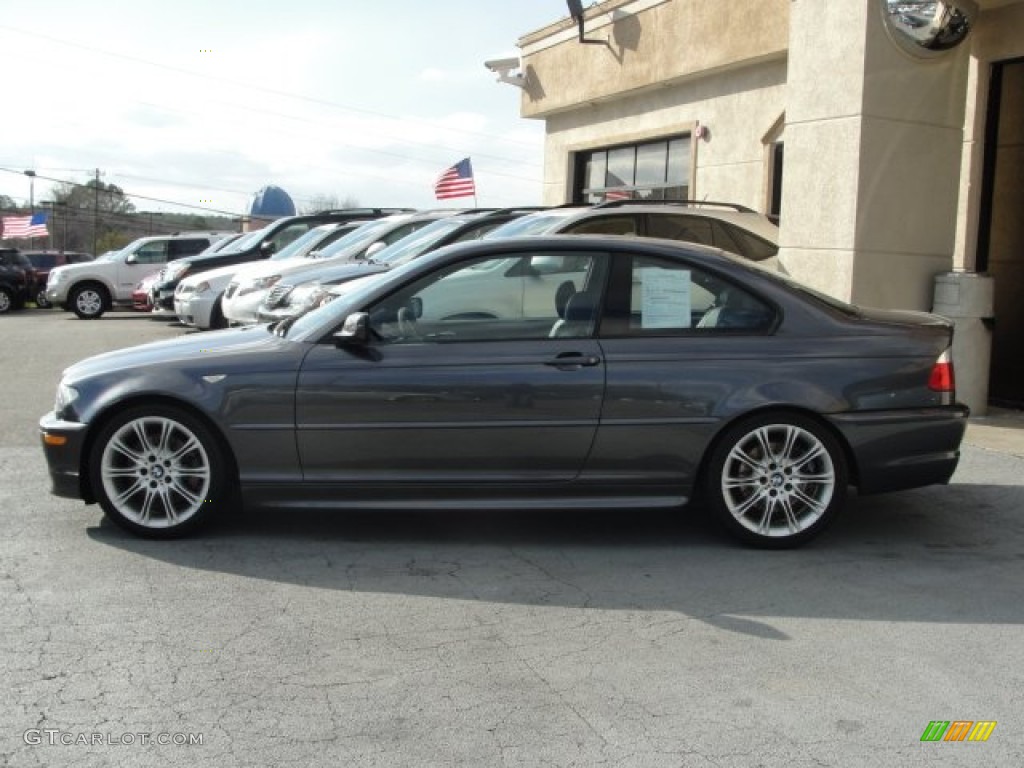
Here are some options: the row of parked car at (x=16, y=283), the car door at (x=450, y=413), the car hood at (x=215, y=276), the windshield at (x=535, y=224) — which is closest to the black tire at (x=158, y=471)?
the car door at (x=450, y=413)

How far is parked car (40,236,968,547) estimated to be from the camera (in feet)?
18.2

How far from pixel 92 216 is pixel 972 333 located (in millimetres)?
84641

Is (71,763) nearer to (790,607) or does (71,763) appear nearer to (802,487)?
(790,607)

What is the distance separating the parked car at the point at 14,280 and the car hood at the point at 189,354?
2374 centimetres

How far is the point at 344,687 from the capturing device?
398cm

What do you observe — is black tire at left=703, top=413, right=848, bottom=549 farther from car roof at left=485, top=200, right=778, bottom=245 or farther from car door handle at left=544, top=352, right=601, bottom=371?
car roof at left=485, top=200, right=778, bottom=245

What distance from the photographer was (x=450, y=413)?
5.54 meters

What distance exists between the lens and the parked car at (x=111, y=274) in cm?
2416

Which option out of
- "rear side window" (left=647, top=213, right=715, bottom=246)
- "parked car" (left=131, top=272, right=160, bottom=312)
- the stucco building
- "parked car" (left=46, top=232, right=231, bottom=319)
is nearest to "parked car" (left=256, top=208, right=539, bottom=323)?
"rear side window" (left=647, top=213, right=715, bottom=246)

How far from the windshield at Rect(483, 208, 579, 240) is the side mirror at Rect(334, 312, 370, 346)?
447 cm

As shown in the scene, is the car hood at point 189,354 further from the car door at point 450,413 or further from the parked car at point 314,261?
the parked car at point 314,261

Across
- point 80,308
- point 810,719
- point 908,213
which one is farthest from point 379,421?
point 80,308

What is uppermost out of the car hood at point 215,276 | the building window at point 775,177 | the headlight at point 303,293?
the building window at point 775,177

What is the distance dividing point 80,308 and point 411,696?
73.7 feet
